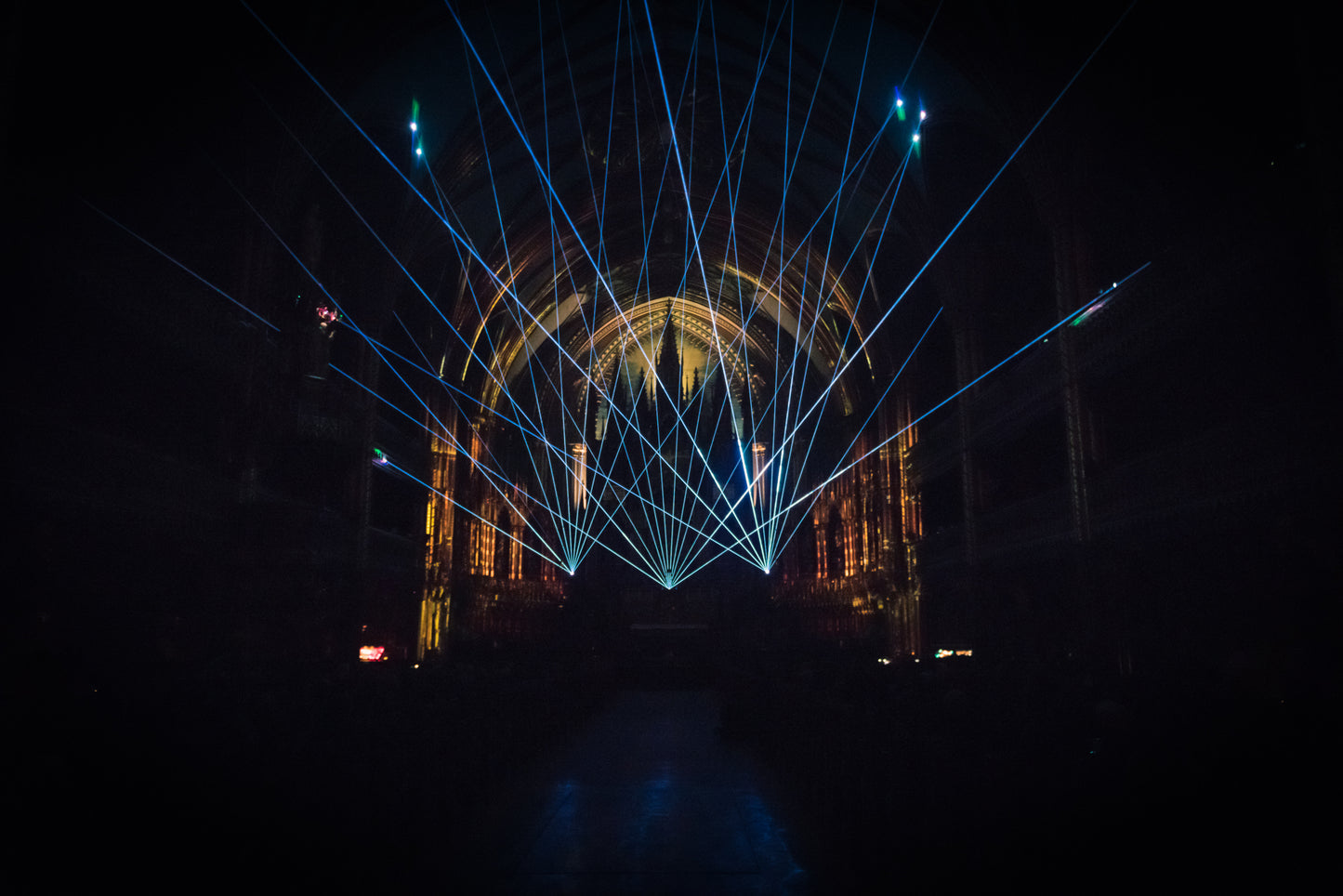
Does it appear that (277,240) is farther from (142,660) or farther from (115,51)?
(142,660)

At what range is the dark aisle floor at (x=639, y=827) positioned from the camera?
5.79m

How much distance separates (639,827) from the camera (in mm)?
7273

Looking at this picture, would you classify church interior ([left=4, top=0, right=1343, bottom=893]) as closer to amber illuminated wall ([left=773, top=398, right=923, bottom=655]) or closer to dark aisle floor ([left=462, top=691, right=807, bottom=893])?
dark aisle floor ([left=462, top=691, right=807, bottom=893])

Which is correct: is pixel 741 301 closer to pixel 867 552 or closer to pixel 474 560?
pixel 867 552

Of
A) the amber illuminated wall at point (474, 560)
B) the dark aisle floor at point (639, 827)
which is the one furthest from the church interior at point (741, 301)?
the amber illuminated wall at point (474, 560)

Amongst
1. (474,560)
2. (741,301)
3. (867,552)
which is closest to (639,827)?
(867,552)

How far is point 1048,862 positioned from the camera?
4.90 meters

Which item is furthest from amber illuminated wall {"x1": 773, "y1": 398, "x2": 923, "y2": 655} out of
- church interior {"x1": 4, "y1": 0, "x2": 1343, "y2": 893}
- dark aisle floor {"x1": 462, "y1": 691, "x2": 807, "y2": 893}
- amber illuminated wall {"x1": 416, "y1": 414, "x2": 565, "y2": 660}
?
dark aisle floor {"x1": 462, "y1": 691, "x2": 807, "y2": 893}

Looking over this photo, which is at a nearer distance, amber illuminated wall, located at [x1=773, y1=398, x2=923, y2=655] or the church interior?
the church interior

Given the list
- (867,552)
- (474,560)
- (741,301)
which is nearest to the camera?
(867,552)

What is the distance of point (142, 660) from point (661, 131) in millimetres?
17819

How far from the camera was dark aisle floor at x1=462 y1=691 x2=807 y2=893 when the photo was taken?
579 cm

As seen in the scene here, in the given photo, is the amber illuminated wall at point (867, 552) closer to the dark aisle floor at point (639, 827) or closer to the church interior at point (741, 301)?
the church interior at point (741, 301)

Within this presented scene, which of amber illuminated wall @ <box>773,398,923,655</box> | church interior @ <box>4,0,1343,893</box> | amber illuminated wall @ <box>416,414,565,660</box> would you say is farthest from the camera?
amber illuminated wall @ <box>416,414,565,660</box>
